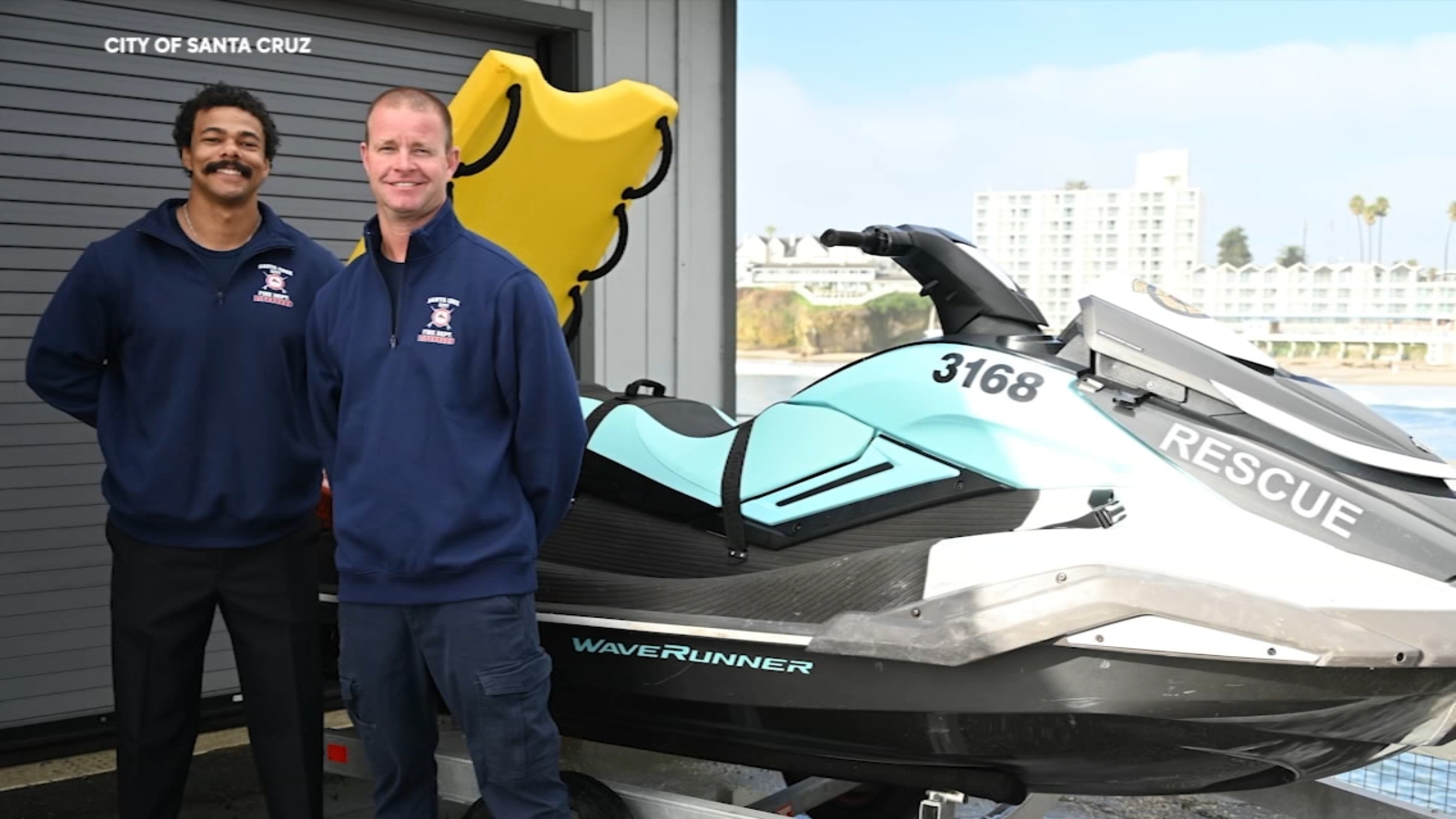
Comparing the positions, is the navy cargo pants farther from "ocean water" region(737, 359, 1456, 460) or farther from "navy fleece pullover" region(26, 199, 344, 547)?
"ocean water" region(737, 359, 1456, 460)

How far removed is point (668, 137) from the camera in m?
3.46

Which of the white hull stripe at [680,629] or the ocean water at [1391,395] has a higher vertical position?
the ocean water at [1391,395]

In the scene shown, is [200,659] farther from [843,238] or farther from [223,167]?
[843,238]

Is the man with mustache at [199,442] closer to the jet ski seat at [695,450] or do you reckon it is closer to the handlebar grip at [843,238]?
the jet ski seat at [695,450]

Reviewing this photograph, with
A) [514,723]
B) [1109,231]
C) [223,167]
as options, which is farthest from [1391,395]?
[223,167]

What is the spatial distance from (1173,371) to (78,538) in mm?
3335

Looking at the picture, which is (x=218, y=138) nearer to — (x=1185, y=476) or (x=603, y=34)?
(x=1185, y=476)

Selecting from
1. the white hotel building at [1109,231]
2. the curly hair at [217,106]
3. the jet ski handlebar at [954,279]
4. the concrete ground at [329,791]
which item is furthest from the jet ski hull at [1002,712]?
the white hotel building at [1109,231]

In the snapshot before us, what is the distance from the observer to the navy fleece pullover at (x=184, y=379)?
262 cm

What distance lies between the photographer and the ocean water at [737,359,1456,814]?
3307 mm

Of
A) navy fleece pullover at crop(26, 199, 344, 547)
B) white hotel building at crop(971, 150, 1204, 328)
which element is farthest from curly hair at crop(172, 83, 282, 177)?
white hotel building at crop(971, 150, 1204, 328)

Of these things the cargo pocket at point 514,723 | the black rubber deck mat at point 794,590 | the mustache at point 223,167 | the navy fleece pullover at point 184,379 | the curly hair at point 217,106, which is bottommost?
the cargo pocket at point 514,723

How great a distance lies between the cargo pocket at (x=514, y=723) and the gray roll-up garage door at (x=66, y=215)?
2370mm

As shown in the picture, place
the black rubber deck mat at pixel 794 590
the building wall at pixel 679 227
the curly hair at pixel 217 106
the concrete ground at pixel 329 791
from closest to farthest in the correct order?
1. the black rubber deck mat at pixel 794 590
2. the curly hair at pixel 217 106
3. the concrete ground at pixel 329 791
4. the building wall at pixel 679 227
